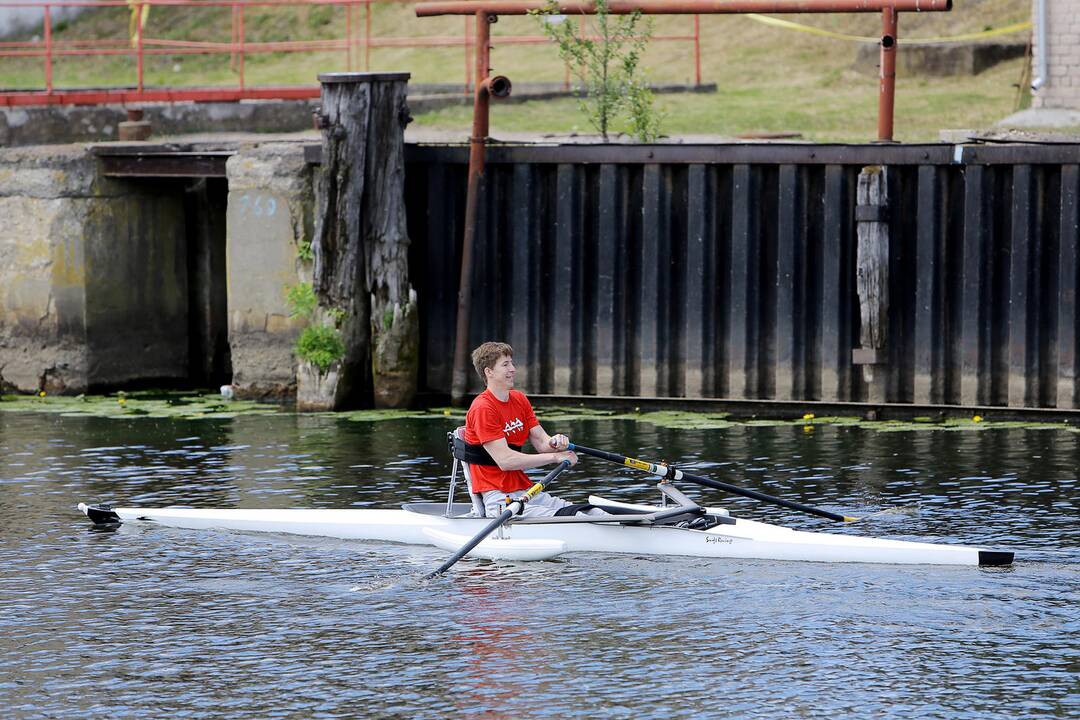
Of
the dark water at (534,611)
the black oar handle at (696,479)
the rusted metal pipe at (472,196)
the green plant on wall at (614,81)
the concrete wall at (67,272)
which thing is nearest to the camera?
the dark water at (534,611)

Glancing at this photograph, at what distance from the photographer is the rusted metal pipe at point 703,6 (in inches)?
577

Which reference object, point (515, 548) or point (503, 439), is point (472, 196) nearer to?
point (503, 439)

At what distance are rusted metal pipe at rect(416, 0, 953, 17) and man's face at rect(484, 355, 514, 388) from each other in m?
5.60

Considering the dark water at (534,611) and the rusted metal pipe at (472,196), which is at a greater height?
the rusted metal pipe at (472,196)

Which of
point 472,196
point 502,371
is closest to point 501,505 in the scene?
point 502,371

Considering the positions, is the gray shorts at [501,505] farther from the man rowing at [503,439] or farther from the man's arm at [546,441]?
the man's arm at [546,441]

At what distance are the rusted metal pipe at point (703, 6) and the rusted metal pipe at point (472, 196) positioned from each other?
18cm

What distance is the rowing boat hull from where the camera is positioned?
32.3 ft

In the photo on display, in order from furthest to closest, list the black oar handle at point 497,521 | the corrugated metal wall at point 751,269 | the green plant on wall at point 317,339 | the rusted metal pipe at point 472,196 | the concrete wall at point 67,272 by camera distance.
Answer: the concrete wall at point 67,272 < the rusted metal pipe at point 472,196 < the green plant on wall at point 317,339 < the corrugated metal wall at point 751,269 < the black oar handle at point 497,521

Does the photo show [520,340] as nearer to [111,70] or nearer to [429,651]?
[429,651]

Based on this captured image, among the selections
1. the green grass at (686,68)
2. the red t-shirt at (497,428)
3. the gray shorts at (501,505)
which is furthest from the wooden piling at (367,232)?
the gray shorts at (501,505)

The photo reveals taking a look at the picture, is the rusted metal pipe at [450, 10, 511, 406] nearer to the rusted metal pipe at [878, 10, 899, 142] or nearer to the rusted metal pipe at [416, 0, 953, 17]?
the rusted metal pipe at [416, 0, 953, 17]

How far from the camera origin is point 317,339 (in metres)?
15.5

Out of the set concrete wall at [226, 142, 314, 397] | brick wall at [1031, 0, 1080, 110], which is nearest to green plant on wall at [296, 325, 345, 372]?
concrete wall at [226, 142, 314, 397]
